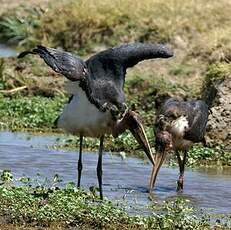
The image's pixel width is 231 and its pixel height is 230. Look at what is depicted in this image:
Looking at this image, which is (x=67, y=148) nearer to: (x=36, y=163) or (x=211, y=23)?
(x=36, y=163)

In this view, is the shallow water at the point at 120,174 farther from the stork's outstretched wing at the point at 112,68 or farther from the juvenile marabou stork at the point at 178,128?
the stork's outstretched wing at the point at 112,68

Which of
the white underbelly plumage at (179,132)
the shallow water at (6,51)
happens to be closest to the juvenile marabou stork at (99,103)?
the white underbelly plumage at (179,132)

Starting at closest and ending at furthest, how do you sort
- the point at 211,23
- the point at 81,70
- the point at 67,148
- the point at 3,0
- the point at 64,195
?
1. the point at 64,195
2. the point at 81,70
3. the point at 67,148
4. the point at 211,23
5. the point at 3,0

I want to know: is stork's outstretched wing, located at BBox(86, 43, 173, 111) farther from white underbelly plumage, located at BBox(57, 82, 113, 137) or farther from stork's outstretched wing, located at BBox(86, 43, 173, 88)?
white underbelly plumage, located at BBox(57, 82, 113, 137)

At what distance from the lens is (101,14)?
2109cm

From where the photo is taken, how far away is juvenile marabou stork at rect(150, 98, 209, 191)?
35.3 ft

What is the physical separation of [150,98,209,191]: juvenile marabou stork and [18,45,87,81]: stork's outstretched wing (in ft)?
5.04

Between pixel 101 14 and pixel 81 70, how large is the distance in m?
11.6

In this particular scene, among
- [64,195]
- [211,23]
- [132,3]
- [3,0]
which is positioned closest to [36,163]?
[64,195]

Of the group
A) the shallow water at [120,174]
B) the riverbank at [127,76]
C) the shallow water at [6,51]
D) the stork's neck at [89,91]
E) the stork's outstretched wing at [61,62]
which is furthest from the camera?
the shallow water at [6,51]

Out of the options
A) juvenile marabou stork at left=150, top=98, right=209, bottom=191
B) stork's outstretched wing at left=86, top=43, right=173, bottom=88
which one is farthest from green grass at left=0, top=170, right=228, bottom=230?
juvenile marabou stork at left=150, top=98, right=209, bottom=191

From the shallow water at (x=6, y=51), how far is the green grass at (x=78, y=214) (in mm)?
12568

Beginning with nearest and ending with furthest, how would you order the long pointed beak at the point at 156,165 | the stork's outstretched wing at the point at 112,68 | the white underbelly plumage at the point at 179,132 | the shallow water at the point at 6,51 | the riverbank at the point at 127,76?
the riverbank at the point at 127,76 → the stork's outstretched wing at the point at 112,68 → the long pointed beak at the point at 156,165 → the white underbelly plumage at the point at 179,132 → the shallow water at the point at 6,51

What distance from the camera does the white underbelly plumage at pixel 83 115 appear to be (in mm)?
9789
